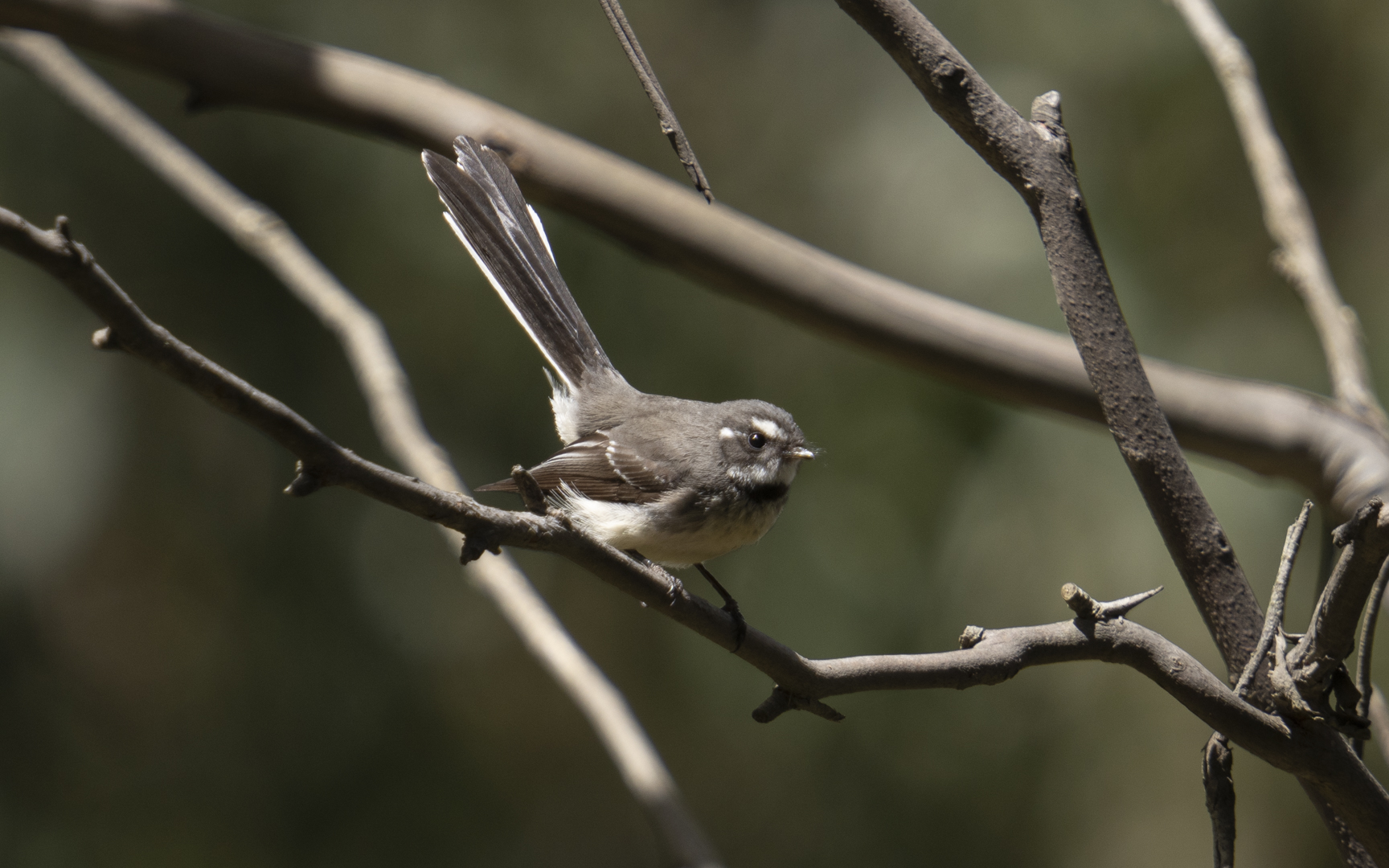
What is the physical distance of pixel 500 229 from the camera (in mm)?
2057

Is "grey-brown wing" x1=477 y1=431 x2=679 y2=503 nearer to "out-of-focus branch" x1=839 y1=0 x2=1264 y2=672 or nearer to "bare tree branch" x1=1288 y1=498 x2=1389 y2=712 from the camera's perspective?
"out-of-focus branch" x1=839 y1=0 x2=1264 y2=672

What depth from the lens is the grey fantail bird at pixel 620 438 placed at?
2.03 metres

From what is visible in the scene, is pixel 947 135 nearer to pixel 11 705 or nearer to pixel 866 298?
→ pixel 866 298

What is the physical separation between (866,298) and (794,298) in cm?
15

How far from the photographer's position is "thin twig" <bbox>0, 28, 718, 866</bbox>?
→ 1.92 metres

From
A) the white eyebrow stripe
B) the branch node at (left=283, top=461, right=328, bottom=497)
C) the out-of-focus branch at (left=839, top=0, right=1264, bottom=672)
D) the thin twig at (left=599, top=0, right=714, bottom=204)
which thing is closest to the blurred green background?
the white eyebrow stripe

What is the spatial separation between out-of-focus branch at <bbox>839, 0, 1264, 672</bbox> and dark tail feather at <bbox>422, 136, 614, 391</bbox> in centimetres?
103

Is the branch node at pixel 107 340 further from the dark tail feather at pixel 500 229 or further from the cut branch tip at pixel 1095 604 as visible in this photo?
the dark tail feather at pixel 500 229

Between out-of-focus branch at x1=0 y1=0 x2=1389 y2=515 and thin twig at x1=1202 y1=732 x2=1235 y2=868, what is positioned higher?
out-of-focus branch at x1=0 y1=0 x2=1389 y2=515

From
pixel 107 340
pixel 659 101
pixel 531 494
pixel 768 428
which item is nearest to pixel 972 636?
pixel 531 494

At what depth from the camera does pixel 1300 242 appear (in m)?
1.98

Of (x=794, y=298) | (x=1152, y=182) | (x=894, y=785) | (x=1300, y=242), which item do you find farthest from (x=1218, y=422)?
(x=894, y=785)

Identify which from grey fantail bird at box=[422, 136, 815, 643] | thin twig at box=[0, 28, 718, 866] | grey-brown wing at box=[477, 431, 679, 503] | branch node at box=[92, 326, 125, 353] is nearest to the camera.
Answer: branch node at box=[92, 326, 125, 353]

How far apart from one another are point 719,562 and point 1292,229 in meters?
2.14
